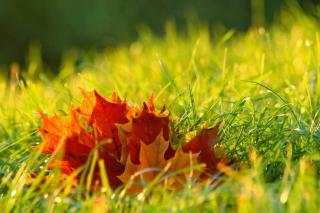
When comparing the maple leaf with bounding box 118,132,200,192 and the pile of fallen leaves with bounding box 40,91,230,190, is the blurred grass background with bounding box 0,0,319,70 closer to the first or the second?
the pile of fallen leaves with bounding box 40,91,230,190

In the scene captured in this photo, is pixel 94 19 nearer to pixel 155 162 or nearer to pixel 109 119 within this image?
pixel 109 119

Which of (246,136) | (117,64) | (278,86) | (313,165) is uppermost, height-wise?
(117,64)

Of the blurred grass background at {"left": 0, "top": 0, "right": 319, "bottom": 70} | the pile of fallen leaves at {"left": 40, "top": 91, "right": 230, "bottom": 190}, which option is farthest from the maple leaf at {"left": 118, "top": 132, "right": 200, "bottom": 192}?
the blurred grass background at {"left": 0, "top": 0, "right": 319, "bottom": 70}

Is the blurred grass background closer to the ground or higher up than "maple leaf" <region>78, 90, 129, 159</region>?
higher up

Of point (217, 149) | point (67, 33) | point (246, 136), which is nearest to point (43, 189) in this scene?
point (217, 149)

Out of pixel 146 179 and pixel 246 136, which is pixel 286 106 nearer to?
pixel 246 136

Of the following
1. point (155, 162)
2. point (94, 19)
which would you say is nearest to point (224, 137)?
point (155, 162)
